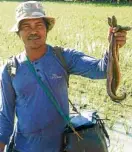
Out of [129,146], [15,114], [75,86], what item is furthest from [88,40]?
[15,114]

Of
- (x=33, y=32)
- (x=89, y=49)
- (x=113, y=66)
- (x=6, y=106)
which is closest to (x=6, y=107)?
(x=6, y=106)

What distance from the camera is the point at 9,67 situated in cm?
314

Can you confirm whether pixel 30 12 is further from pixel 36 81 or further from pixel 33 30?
pixel 36 81

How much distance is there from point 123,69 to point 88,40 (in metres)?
4.00

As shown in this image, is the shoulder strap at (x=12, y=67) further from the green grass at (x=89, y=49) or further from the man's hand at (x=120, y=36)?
the green grass at (x=89, y=49)

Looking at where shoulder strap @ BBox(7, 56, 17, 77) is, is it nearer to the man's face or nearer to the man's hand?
the man's face

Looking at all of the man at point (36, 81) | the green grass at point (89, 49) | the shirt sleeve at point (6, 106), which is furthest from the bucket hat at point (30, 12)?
the green grass at point (89, 49)

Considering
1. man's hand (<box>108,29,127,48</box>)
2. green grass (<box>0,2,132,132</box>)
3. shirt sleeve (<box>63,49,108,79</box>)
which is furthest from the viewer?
green grass (<box>0,2,132,132</box>)

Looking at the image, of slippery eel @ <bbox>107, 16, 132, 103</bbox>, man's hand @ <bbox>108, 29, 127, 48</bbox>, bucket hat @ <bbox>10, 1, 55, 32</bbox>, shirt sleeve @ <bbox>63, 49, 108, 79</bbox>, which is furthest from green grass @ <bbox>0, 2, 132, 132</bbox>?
man's hand @ <bbox>108, 29, 127, 48</bbox>

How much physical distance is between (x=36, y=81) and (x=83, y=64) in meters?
0.30

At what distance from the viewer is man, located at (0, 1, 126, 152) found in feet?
10.2

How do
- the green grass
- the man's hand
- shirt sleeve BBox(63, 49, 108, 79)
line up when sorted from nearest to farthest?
the man's hand < shirt sleeve BBox(63, 49, 108, 79) < the green grass

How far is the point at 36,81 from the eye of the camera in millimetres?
3115

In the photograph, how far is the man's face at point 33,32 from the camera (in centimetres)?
309
